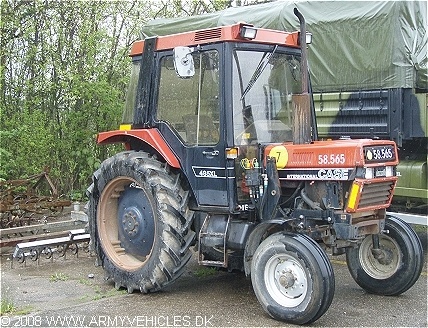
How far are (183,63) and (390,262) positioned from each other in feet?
9.03

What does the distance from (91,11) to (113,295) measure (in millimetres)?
8295

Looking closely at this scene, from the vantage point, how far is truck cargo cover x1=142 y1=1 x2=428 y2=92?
7.76m

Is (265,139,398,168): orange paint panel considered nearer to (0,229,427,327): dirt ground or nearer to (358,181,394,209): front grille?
(358,181,394,209): front grille

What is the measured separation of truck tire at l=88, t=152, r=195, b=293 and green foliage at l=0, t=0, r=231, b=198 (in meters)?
5.92

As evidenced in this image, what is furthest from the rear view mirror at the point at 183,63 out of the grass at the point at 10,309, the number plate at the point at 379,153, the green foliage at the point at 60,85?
the green foliage at the point at 60,85

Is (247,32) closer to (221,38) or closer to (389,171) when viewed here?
(221,38)

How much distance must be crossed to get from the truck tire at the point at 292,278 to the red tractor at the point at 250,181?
0.01 meters

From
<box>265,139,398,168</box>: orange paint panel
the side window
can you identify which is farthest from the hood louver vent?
<box>265,139,398,168</box>: orange paint panel

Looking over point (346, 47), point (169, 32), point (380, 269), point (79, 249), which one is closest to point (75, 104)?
point (169, 32)

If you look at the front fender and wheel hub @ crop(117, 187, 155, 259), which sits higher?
the front fender

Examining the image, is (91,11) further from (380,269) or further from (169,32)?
(380,269)

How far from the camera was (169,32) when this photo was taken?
10.4m

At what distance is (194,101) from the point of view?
20.4 feet

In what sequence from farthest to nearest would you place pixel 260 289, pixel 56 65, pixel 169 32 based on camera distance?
1. pixel 56 65
2. pixel 169 32
3. pixel 260 289
